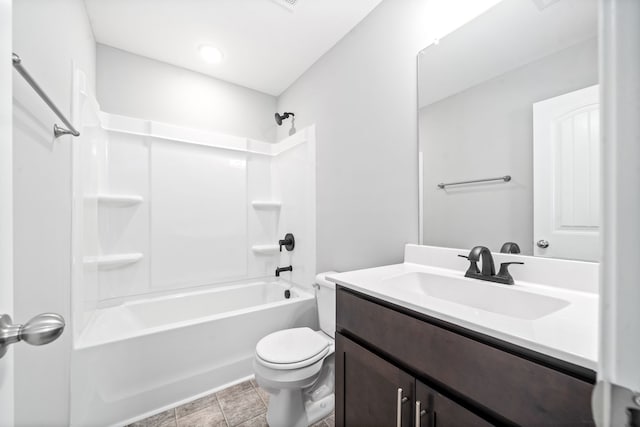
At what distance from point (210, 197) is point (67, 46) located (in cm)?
130

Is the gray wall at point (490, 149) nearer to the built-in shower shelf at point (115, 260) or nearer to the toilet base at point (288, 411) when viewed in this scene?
the toilet base at point (288, 411)

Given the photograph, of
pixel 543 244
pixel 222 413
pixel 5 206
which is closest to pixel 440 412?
pixel 543 244

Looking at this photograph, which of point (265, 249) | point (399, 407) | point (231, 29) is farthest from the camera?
point (265, 249)

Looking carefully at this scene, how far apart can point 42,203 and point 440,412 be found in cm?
149

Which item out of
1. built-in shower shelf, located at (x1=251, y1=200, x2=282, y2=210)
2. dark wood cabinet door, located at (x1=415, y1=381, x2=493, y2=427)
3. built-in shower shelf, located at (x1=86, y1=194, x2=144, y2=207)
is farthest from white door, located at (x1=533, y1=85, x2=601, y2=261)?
built-in shower shelf, located at (x1=86, y1=194, x2=144, y2=207)

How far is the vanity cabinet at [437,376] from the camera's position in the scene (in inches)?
19.2

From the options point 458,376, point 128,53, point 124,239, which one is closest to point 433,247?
point 458,376

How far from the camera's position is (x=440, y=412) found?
65cm

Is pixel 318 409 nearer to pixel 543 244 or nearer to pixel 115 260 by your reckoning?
pixel 543 244

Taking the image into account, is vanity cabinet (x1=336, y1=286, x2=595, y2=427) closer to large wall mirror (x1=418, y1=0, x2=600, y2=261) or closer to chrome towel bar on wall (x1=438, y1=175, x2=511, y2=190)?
large wall mirror (x1=418, y1=0, x2=600, y2=261)

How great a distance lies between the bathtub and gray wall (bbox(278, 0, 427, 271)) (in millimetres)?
670

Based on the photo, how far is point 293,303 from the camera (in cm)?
188

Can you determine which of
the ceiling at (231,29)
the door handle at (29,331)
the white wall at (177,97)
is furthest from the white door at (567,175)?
the white wall at (177,97)

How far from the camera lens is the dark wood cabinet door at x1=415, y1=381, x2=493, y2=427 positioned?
0.59m
